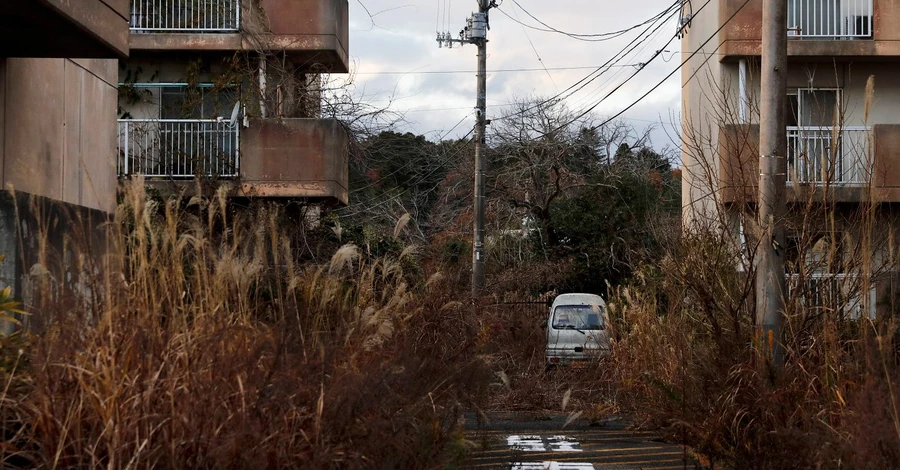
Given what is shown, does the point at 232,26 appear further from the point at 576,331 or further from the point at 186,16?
the point at 576,331

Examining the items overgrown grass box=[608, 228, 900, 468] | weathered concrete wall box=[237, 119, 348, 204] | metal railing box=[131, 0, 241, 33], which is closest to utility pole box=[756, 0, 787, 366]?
overgrown grass box=[608, 228, 900, 468]

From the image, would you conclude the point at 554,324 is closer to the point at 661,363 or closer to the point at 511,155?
the point at 661,363

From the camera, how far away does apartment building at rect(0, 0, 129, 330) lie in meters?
8.54

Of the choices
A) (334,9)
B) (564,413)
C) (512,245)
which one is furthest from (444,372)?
(512,245)

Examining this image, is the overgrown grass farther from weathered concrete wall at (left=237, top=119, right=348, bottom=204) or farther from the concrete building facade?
the concrete building facade

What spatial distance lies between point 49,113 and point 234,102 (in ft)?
35.7

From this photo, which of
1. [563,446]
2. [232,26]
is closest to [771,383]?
[563,446]

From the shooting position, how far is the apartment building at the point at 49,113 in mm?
8539

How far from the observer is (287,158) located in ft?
66.2

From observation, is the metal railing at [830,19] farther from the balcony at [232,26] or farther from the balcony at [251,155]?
the balcony at [251,155]

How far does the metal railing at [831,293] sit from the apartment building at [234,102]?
11.9 m

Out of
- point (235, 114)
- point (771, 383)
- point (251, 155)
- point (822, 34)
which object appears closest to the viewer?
point (771, 383)

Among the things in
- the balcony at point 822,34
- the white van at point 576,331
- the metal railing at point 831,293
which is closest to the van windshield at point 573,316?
the white van at point 576,331

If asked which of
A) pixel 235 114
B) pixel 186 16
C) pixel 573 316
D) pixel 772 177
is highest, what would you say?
pixel 186 16
